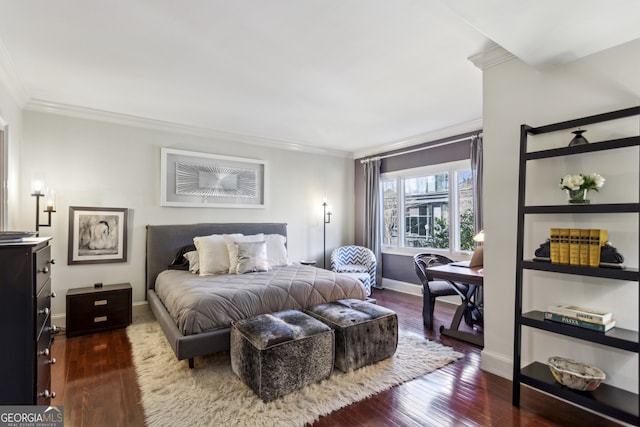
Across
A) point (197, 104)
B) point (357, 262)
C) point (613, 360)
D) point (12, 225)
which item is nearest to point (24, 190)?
point (12, 225)

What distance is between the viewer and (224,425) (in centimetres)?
191

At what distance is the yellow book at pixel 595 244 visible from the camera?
73.3 inches

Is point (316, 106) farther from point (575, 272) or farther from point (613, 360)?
point (613, 360)

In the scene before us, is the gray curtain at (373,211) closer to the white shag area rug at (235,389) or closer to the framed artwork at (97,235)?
the white shag area rug at (235,389)

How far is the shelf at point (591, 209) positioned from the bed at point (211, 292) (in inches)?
80.0

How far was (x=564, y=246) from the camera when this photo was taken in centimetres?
199

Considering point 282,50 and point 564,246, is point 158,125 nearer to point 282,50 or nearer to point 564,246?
point 282,50

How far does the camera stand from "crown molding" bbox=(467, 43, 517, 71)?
2.41 m

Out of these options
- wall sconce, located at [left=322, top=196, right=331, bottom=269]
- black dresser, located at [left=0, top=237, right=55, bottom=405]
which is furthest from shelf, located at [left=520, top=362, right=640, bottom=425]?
wall sconce, located at [left=322, top=196, right=331, bottom=269]

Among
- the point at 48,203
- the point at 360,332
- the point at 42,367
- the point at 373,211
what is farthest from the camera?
the point at 373,211

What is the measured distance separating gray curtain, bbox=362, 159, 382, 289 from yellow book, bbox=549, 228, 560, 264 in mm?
3695

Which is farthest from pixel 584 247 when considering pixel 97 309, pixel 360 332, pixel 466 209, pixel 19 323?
pixel 97 309

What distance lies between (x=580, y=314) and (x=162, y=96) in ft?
13.2

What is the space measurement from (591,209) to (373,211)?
398 centimetres
